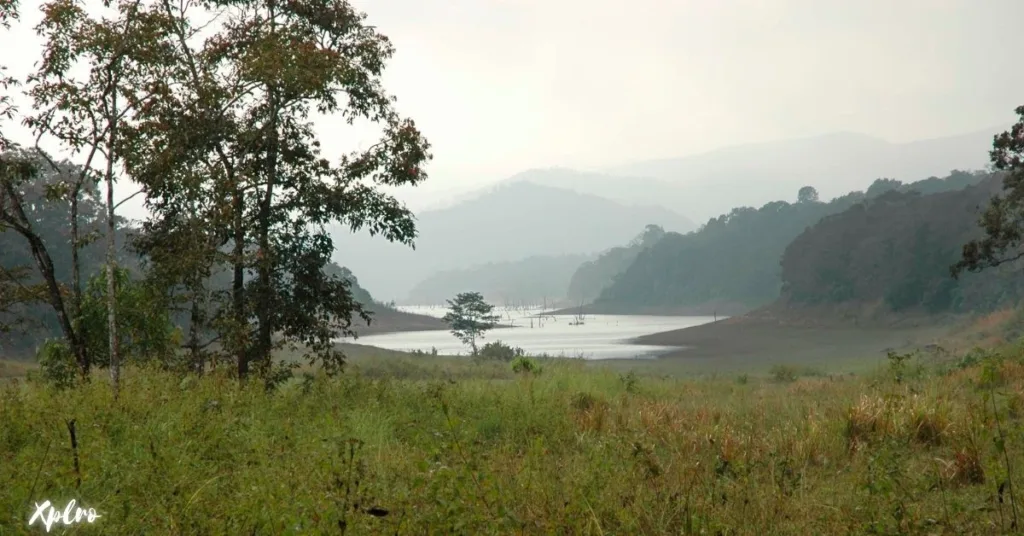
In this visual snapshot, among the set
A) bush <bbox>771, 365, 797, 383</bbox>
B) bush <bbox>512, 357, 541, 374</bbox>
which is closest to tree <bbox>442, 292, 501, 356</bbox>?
bush <bbox>771, 365, 797, 383</bbox>

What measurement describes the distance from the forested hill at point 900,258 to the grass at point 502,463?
178 ft

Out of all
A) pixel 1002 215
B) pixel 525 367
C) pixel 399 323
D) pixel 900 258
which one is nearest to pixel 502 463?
pixel 525 367

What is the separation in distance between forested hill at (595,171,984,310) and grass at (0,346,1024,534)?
107 m

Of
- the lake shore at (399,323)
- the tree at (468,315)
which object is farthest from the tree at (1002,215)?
the lake shore at (399,323)

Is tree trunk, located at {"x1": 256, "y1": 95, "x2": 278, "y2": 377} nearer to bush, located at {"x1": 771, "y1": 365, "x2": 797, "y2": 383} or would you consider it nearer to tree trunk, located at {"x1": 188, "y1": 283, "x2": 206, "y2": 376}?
tree trunk, located at {"x1": 188, "y1": 283, "x2": 206, "y2": 376}

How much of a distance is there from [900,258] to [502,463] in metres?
68.0

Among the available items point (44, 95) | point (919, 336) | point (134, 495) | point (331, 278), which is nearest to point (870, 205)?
point (919, 336)

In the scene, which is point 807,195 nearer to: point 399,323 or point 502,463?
point 399,323

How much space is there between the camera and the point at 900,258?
67188mm

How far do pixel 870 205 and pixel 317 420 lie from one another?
75330 mm

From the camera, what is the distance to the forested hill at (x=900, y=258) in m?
62.1

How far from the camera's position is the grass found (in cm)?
583

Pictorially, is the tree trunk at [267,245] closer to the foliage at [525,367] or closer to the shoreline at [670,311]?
the foliage at [525,367]

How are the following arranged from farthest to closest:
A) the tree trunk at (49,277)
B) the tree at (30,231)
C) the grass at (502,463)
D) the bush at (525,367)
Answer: the bush at (525,367) → the tree trunk at (49,277) → the tree at (30,231) → the grass at (502,463)
